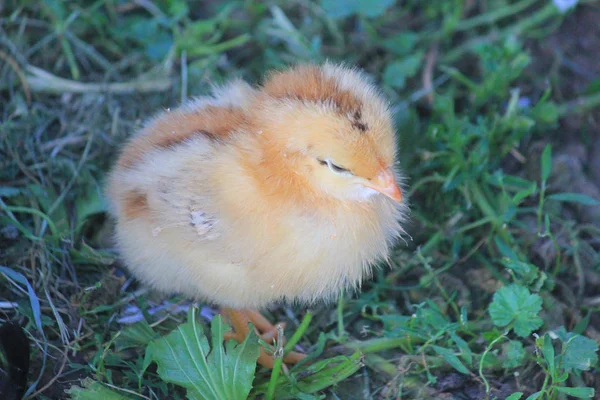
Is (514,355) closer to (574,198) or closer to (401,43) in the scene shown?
(574,198)

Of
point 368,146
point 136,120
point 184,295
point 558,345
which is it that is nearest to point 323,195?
point 368,146

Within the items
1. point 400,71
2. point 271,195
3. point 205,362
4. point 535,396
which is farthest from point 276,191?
point 400,71

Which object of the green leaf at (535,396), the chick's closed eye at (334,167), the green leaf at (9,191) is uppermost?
the chick's closed eye at (334,167)

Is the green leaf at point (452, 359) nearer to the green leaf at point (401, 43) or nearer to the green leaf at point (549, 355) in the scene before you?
the green leaf at point (549, 355)

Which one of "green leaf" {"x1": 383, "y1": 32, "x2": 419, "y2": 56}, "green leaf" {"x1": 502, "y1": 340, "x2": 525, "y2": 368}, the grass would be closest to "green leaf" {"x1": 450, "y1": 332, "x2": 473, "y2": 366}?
the grass

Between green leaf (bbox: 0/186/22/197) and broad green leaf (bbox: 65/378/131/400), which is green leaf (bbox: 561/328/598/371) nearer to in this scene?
broad green leaf (bbox: 65/378/131/400)

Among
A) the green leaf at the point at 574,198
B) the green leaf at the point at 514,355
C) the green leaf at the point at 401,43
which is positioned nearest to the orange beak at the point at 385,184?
the green leaf at the point at 514,355

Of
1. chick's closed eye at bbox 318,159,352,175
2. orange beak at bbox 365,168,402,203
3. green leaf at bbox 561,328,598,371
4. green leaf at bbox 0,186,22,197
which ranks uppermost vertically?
chick's closed eye at bbox 318,159,352,175
